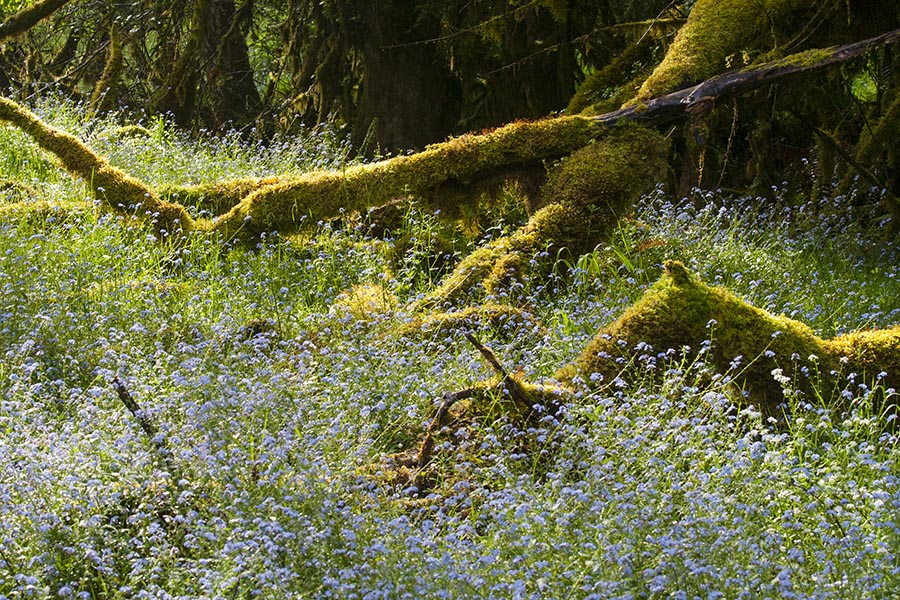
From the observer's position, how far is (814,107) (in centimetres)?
910

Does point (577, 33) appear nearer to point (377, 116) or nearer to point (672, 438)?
point (377, 116)

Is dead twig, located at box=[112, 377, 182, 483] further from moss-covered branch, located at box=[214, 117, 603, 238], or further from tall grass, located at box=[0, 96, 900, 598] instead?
moss-covered branch, located at box=[214, 117, 603, 238]

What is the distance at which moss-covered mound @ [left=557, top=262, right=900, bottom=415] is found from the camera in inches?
192

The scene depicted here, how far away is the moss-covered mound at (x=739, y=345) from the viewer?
488cm

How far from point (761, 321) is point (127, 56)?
12.2 m

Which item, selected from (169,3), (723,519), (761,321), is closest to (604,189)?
(761,321)

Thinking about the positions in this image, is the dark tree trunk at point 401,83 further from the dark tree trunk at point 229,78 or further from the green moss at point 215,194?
the green moss at point 215,194

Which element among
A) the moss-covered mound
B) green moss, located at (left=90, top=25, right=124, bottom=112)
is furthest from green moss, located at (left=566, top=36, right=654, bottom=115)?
green moss, located at (left=90, top=25, right=124, bottom=112)

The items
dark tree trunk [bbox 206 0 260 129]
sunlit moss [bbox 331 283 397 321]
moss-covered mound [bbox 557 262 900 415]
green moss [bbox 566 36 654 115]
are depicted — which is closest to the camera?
moss-covered mound [bbox 557 262 900 415]

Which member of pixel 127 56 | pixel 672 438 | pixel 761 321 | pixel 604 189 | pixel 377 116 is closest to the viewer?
pixel 672 438

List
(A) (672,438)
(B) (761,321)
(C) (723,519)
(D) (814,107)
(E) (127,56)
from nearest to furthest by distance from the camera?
(C) (723,519)
(A) (672,438)
(B) (761,321)
(D) (814,107)
(E) (127,56)

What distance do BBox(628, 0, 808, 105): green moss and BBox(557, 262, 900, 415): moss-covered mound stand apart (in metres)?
2.12

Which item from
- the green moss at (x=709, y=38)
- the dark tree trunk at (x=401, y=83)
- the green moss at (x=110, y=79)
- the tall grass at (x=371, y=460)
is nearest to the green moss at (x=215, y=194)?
the tall grass at (x=371, y=460)

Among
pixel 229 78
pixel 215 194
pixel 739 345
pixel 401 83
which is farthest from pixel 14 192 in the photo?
pixel 739 345
